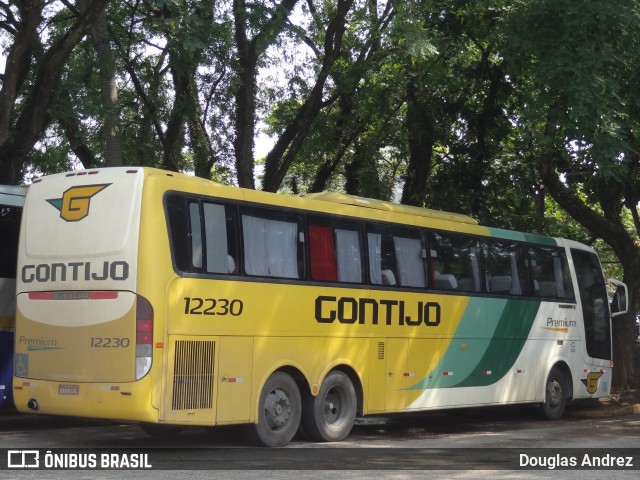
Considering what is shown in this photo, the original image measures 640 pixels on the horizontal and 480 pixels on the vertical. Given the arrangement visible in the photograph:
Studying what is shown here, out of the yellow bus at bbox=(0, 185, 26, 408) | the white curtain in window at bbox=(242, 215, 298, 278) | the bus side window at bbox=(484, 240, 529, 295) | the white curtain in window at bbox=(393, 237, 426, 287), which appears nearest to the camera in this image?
the white curtain in window at bbox=(242, 215, 298, 278)

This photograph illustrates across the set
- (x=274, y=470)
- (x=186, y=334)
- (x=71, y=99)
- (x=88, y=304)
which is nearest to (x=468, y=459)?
(x=274, y=470)

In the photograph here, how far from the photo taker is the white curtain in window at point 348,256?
14133mm

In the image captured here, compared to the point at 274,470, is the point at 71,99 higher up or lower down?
higher up

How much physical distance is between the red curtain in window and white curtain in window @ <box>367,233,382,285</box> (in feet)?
2.62

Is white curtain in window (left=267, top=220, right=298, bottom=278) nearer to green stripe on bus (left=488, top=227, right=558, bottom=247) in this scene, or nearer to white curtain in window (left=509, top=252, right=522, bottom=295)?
green stripe on bus (left=488, top=227, right=558, bottom=247)

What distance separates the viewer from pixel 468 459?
1193cm

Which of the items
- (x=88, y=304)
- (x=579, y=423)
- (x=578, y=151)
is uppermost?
(x=578, y=151)

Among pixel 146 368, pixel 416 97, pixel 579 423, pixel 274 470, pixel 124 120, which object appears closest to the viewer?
pixel 274 470

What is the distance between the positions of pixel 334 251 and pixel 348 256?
1.03 feet

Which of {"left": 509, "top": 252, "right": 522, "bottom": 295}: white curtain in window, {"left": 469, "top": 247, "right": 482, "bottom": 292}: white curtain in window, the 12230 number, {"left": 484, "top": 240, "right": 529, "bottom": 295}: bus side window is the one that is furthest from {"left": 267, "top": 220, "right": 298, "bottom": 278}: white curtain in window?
{"left": 509, "top": 252, "right": 522, "bottom": 295}: white curtain in window

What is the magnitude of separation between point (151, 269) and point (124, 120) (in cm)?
1061

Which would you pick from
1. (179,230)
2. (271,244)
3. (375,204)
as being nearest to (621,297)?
(375,204)

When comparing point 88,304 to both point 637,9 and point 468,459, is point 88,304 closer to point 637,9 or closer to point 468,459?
point 468,459

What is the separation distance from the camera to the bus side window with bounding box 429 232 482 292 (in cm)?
1587
